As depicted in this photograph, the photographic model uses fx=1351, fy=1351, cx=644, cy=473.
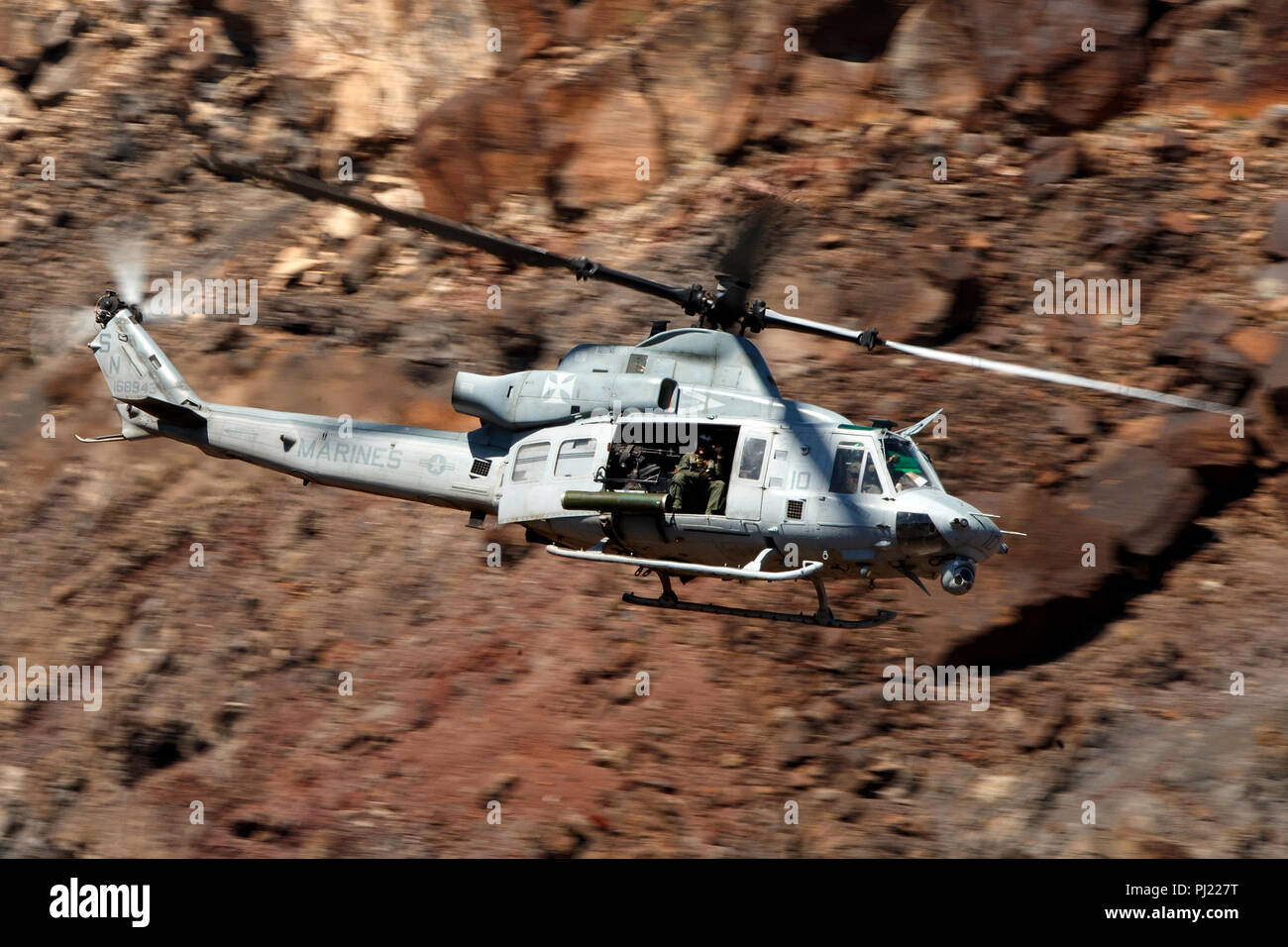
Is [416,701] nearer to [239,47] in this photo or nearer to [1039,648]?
[1039,648]

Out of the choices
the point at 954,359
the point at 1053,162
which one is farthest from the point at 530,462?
the point at 1053,162

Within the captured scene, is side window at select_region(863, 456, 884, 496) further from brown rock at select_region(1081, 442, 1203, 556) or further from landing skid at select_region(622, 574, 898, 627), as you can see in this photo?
brown rock at select_region(1081, 442, 1203, 556)

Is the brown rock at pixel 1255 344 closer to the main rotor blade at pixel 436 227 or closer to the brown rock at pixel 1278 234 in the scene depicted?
the brown rock at pixel 1278 234

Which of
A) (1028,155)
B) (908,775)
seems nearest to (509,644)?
(908,775)

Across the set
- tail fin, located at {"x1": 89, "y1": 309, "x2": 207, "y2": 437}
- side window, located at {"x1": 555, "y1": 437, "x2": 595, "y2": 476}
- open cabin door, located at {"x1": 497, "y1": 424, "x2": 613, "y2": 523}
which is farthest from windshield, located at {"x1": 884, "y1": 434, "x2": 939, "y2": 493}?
tail fin, located at {"x1": 89, "y1": 309, "x2": 207, "y2": 437}

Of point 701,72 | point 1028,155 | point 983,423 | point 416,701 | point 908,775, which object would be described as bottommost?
point 908,775

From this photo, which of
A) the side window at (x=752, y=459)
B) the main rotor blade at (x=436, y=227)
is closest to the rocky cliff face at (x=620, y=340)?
the side window at (x=752, y=459)
